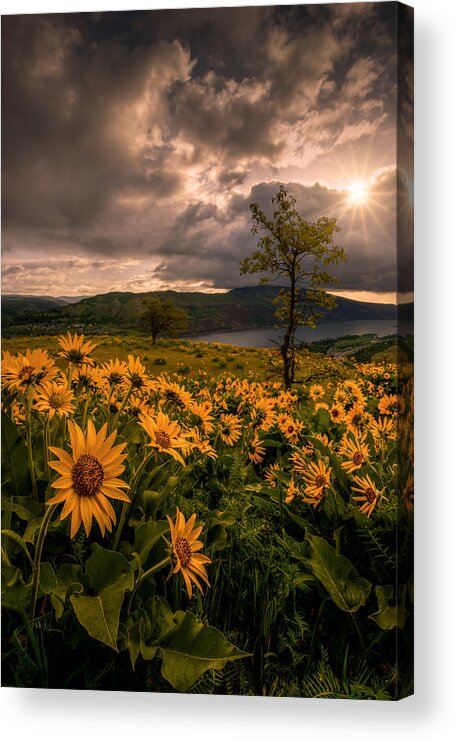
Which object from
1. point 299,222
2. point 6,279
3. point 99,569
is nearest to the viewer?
point 99,569

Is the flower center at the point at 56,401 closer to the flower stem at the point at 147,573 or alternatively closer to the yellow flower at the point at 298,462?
the flower stem at the point at 147,573

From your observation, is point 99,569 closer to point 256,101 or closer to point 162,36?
point 256,101

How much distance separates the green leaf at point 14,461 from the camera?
91.4 inches

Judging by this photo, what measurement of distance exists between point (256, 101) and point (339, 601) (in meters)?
1.34

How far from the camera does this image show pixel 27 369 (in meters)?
2.38

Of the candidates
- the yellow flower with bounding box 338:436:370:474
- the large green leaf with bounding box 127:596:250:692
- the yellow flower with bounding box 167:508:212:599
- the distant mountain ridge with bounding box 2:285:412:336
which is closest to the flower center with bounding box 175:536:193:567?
the yellow flower with bounding box 167:508:212:599

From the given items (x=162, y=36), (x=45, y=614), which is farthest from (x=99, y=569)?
(x=162, y=36)

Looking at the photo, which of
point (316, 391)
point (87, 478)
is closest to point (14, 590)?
point (87, 478)

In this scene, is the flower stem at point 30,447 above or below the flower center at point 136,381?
below

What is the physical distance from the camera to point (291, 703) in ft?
7.42

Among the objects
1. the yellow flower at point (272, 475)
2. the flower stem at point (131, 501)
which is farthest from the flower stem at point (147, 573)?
the yellow flower at point (272, 475)

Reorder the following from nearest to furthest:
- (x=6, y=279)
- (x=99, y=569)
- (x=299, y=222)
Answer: (x=99, y=569) → (x=299, y=222) → (x=6, y=279)

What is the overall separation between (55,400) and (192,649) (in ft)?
2.46

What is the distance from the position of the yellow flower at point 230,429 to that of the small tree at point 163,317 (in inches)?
11.0
